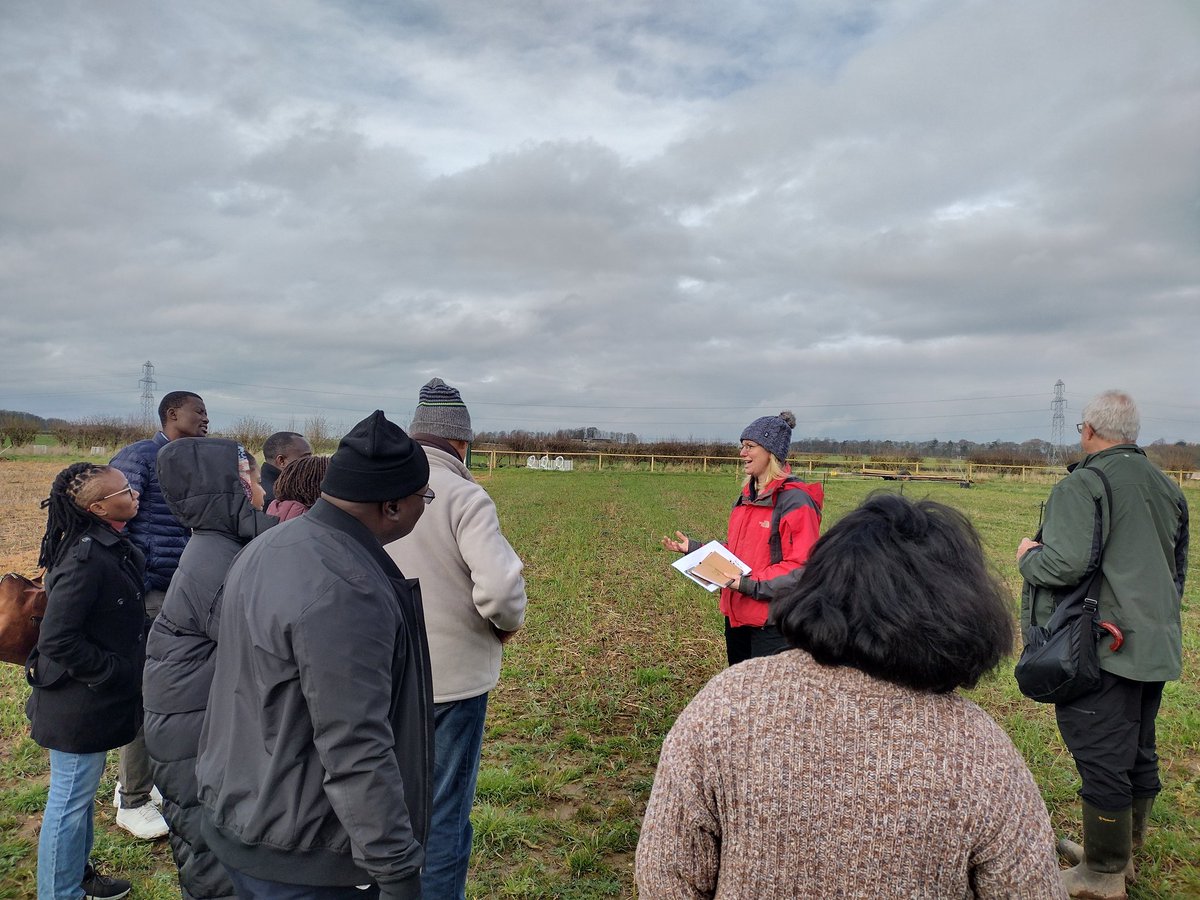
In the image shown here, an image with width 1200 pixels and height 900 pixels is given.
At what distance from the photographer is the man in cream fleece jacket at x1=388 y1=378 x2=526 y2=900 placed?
2719mm

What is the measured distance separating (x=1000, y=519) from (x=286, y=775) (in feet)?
72.2

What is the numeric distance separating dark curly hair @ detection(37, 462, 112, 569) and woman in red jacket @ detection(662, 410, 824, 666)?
2.87 m

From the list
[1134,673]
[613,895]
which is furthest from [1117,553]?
[613,895]

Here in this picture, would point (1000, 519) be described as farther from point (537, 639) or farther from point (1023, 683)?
point (1023, 683)

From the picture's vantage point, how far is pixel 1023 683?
3.23 meters

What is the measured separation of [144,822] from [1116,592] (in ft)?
14.9

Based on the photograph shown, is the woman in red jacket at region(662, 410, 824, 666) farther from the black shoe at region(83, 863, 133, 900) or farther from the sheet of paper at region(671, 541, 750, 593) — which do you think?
the black shoe at region(83, 863, 133, 900)

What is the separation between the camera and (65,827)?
299 cm

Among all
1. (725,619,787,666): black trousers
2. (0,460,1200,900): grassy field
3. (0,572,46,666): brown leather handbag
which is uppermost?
(0,572,46,666): brown leather handbag

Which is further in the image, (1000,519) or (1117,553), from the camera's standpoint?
(1000,519)

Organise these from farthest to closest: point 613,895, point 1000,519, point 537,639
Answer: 1. point 1000,519
2. point 537,639
3. point 613,895

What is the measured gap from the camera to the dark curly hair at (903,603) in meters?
1.32

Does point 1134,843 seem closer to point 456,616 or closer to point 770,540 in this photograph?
point 770,540

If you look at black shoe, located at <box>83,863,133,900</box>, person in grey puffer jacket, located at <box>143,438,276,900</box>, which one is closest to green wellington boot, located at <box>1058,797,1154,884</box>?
person in grey puffer jacket, located at <box>143,438,276,900</box>
